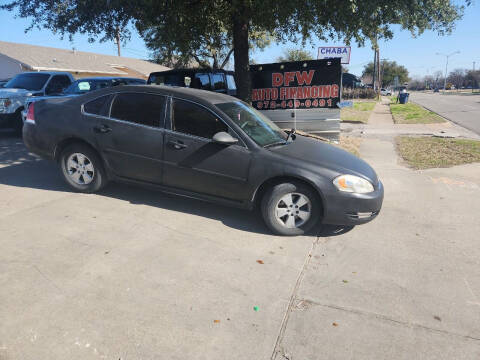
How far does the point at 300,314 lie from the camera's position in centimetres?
294

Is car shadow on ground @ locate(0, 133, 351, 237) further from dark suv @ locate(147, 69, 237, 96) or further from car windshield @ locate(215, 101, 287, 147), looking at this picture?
dark suv @ locate(147, 69, 237, 96)

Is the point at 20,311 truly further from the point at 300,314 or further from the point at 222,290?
the point at 300,314

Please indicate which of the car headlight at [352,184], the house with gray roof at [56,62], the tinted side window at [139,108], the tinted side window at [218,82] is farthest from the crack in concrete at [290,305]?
the house with gray roof at [56,62]

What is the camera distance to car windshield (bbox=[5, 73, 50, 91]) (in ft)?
35.5

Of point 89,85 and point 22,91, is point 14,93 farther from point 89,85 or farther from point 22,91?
point 89,85

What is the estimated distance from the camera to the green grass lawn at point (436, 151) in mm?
8398

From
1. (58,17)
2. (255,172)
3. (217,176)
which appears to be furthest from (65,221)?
(58,17)

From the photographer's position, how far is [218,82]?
11.5 m

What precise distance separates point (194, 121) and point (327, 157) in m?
1.70

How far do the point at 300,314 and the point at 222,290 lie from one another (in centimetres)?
69

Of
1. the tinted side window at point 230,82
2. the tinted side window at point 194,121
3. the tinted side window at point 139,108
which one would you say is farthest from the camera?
the tinted side window at point 230,82

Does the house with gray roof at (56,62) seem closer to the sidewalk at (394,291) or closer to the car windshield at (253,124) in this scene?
the car windshield at (253,124)

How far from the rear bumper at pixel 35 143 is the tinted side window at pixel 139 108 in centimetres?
126

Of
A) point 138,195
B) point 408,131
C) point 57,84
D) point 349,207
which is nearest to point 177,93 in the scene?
point 138,195
